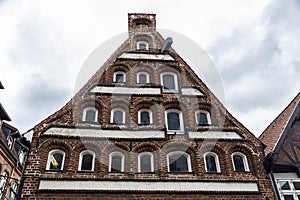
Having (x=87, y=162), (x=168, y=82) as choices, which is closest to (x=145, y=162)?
(x=87, y=162)

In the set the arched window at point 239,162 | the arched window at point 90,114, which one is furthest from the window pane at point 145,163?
the arched window at point 239,162

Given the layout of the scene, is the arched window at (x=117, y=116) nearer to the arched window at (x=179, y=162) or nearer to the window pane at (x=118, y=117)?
the window pane at (x=118, y=117)

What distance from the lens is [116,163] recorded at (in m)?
10.9

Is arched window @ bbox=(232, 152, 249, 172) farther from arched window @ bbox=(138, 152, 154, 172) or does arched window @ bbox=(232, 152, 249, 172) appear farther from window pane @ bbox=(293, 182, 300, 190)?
arched window @ bbox=(138, 152, 154, 172)

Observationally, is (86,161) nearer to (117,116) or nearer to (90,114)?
(90,114)

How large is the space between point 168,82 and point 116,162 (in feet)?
15.1

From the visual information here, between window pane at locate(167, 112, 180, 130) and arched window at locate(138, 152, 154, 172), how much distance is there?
149 cm

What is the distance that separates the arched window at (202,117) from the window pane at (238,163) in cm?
172

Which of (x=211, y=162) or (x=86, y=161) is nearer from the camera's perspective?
(x=86, y=161)

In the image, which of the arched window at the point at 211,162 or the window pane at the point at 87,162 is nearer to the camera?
the window pane at the point at 87,162

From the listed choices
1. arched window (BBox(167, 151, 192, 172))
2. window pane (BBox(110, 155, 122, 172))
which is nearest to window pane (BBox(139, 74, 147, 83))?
arched window (BBox(167, 151, 192, 172))

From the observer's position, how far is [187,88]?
528 inches

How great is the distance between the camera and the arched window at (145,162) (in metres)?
10.8

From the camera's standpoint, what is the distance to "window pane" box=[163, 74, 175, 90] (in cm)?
1365
